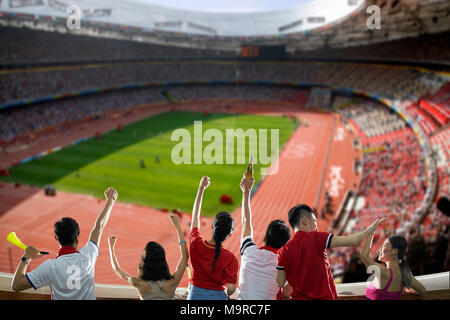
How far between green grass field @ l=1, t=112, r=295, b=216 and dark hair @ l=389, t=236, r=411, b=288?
1471 cm

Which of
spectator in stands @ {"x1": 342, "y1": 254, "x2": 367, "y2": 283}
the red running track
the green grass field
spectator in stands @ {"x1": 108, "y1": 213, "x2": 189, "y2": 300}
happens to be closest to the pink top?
spectator in stands @ {"x1": 108, "y1": 213, "x2": 189, "y2": 300}

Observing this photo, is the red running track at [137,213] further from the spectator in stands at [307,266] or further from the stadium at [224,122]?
the spectator in stands at [307,266]

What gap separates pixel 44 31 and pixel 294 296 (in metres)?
45.8

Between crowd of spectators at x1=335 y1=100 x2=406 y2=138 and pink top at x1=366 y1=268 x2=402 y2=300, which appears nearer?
pink top at x1=366 y1=268 x2=402 y2=300

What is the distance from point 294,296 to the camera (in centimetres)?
343

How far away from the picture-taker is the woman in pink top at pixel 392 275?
3320 millimetres

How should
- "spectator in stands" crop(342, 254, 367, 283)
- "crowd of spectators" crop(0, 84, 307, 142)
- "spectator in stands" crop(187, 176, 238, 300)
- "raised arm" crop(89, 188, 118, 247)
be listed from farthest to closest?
"crowd of spectators" crop(0, 84, 307, 142)
"spectator in stands" crop(342, 254, 367, 283)
"raised arm" crop(89, 188, 118, 247)
"spectator in stands" crop(187, 176, 238, 300)

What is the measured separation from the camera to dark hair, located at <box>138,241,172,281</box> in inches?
129

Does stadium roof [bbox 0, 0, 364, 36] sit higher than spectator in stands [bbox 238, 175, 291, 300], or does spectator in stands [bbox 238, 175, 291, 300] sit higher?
stadium roof [bbox 0, 0, 364, 36]

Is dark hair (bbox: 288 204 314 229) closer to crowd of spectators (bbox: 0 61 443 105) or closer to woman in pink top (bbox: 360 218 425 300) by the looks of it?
woman in pink top (bbox: 360 218 425 300)

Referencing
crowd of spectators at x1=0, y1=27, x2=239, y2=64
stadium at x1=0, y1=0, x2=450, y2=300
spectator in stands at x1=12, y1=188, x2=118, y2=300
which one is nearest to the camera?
spectator in stands at x1=12, y1=188, x2=118, y2=300

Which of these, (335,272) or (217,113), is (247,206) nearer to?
(335,272)

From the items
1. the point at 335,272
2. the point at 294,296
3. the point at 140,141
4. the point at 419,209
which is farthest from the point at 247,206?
the point at 140,141
